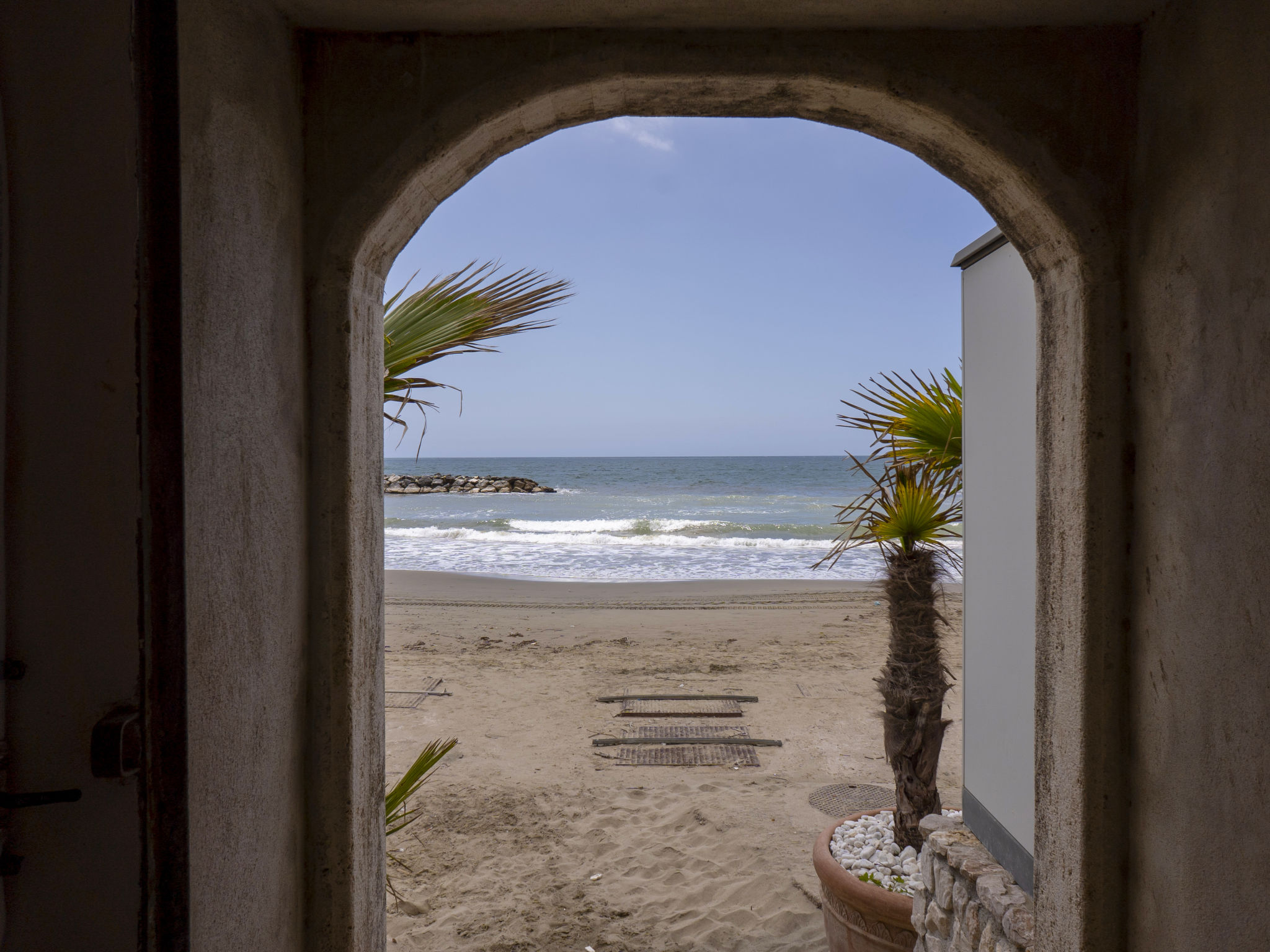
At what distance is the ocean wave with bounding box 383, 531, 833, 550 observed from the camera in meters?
15.6

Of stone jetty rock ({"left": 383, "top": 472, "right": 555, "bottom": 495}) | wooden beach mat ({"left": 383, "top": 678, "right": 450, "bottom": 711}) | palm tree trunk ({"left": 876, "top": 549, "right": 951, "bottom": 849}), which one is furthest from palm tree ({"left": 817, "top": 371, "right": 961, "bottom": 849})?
stone jetty rock ({"left": 383, "top": 472, "right": 555, "bottom": 495})

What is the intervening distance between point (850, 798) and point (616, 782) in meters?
1.38

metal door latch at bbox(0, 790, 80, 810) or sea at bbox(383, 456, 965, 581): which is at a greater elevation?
metal door latch at bbox(0, 790, 80, 810)

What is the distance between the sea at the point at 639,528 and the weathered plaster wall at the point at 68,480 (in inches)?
71.3

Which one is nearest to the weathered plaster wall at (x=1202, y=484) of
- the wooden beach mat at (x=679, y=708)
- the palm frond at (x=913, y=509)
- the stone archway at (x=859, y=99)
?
the stone archway at (x=859, y=99)

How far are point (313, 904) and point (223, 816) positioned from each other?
548mm

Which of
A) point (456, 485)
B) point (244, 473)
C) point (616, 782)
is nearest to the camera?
point (244, 473)

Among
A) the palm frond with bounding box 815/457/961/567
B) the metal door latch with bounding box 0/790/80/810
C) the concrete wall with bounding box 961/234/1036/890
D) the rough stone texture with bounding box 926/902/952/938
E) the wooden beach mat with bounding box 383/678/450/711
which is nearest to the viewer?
the metal door latch with bounding box 0/790/80/810

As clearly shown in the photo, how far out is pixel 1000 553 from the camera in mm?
2535

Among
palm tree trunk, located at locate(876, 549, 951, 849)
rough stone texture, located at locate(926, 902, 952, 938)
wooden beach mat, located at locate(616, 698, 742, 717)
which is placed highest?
palm tree trunk, located at locate(876, 549, 951, 849)

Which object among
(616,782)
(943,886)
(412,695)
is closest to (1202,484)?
(943,886)

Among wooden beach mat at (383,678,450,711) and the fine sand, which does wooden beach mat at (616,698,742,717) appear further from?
wooden beach mat at (383,678,450,711)

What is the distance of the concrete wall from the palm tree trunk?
0.70 ft

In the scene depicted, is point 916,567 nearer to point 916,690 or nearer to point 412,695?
point 916,690
